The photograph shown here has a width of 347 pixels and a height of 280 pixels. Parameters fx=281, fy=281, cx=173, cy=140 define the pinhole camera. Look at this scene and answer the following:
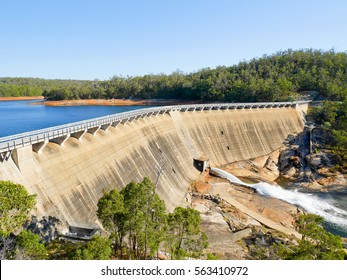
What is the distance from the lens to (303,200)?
3712 cm

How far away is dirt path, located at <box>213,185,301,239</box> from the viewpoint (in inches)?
1116

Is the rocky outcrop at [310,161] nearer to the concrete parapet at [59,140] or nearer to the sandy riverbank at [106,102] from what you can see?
the concrete parapet at [59,140]

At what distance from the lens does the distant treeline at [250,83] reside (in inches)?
3162

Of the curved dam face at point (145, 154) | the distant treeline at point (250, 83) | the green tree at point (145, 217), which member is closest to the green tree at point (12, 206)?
the green tree at point (145, 217)

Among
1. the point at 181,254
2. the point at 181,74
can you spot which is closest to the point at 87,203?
the point at 181,254

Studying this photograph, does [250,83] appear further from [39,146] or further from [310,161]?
[39,146]

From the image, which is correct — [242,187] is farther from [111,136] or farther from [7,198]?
[7,198]

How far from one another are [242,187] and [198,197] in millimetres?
7827

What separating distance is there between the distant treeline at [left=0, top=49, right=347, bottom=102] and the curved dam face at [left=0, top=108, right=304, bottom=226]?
17.6 meters

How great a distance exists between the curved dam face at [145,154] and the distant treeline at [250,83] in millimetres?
17643

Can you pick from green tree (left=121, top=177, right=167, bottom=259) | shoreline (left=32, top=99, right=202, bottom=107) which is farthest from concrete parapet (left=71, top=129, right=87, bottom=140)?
shoreline (left=32, top=99, right=202, bottom=107)

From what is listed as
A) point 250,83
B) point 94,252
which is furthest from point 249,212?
point 250,83

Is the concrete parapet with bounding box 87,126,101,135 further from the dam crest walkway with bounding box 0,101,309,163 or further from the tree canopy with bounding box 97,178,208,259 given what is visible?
the tree canopy with bounding box 97,178,208,259

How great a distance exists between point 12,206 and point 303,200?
115 feet
